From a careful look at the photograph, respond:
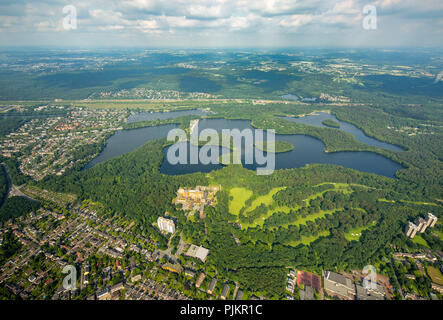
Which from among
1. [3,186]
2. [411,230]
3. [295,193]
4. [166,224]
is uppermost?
[295,193]

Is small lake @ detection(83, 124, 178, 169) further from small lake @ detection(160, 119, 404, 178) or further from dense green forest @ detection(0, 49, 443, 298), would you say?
small lake @ detection(160, 119, 404, 178)

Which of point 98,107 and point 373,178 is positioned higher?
point 98,107

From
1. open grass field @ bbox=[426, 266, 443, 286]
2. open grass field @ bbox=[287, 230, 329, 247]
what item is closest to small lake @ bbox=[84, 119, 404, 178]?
open grass field @ bbox=[287, 230, 329, 247]

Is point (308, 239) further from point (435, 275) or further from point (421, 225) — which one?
point (421, 225)

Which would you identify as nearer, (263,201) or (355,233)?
(355,233)

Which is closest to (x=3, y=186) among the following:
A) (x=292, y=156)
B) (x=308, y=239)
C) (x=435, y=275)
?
(x=308, y=239)

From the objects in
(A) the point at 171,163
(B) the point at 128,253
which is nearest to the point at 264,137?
(A) the point at 171,163
